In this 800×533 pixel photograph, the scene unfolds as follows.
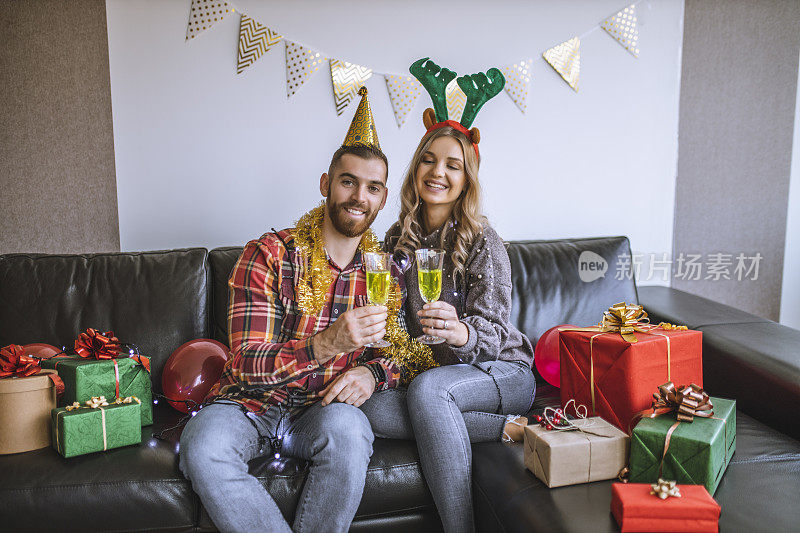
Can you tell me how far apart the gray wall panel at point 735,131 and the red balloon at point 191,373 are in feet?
8.23

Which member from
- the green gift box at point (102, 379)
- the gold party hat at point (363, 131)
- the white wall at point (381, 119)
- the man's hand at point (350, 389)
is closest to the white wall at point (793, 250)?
the white wall at point (381, 119)

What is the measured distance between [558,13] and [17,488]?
2.98 meters

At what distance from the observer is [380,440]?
1767 millimetres

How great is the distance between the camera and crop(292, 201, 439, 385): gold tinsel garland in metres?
1.81

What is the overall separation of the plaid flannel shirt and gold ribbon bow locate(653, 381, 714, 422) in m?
0.84

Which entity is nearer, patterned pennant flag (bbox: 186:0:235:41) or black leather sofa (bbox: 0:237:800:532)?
black leather sofa (bbox: 0:237:800:532)

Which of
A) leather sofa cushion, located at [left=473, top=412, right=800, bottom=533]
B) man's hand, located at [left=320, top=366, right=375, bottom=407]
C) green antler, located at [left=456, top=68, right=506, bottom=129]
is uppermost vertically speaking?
green antler, located at [left=456, top=68, right=506, bottom=129]

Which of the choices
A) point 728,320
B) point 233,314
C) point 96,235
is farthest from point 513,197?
point 96,235

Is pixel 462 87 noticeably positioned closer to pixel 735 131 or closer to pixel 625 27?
pixel 625 27

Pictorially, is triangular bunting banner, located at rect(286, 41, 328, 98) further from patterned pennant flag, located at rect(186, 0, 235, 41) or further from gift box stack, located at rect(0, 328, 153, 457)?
gift box stack, located at rect(0, 328, 153, 457)

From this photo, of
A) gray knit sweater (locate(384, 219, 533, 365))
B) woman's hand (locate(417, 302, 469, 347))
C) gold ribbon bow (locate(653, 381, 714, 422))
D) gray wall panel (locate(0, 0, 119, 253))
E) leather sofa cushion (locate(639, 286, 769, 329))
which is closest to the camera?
gold ribbon bow (locate(653, 381, 714, 422))

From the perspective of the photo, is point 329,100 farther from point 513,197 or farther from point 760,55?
point 760,55

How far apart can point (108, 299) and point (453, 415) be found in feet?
4.67

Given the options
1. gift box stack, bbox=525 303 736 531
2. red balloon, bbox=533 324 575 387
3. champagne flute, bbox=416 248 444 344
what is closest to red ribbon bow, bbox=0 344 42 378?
champagne flute, bbox=416 248 444 344
